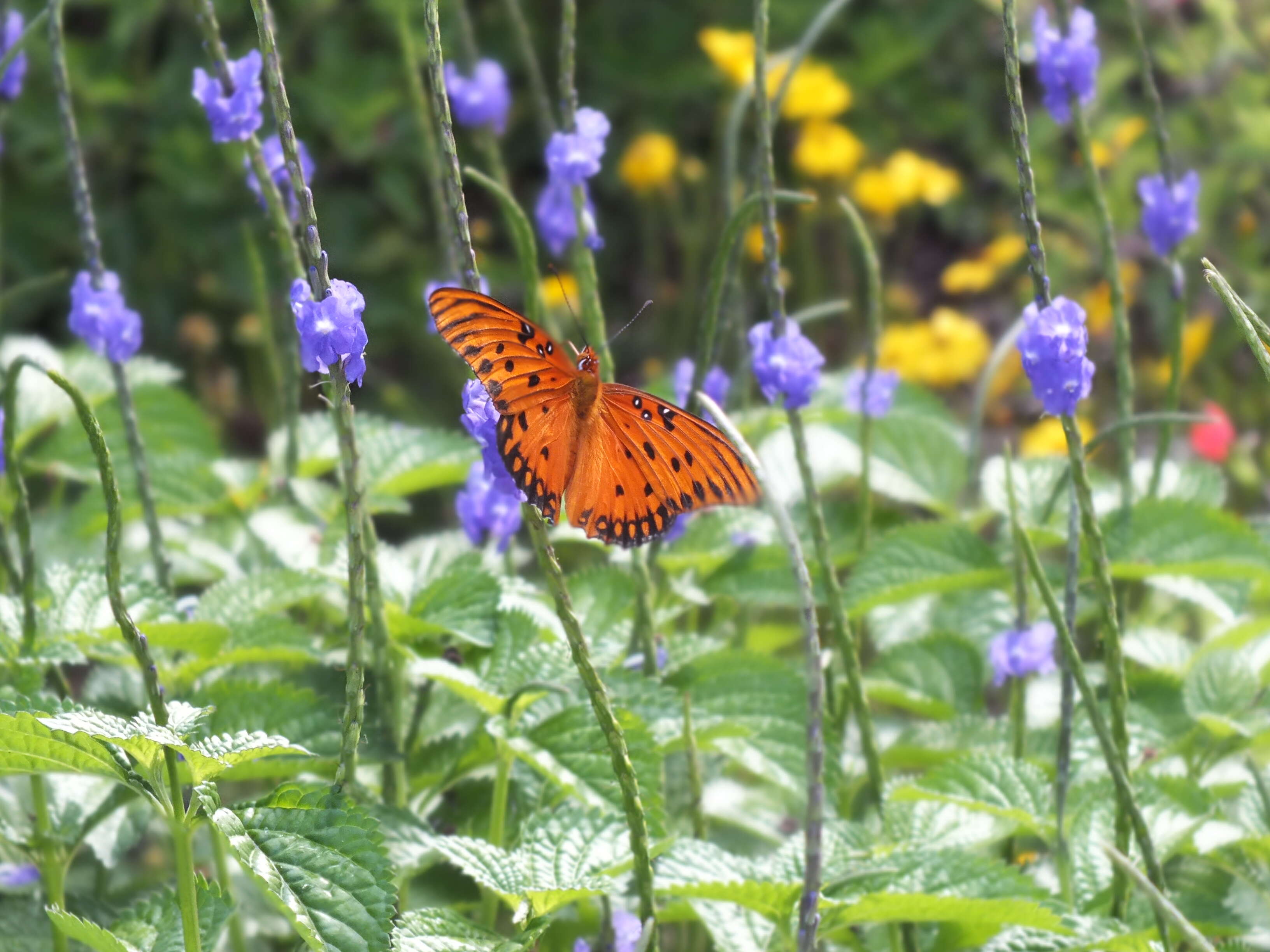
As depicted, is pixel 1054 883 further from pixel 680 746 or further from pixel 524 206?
pixel 524 206

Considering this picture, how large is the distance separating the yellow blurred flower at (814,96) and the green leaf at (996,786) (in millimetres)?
2842

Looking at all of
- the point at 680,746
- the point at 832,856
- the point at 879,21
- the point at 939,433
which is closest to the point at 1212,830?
the point at 832,856

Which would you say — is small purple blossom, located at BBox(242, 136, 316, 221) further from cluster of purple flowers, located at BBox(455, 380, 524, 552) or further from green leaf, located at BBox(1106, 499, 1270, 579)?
green leaf, located at BBox(1106, 499, 1270, 579)

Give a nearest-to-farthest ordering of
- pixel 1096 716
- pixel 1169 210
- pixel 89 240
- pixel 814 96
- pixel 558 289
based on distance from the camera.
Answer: pixel 1096 716 < pixel 89 240 < pixel 1169 210 < pixel 558 289 < pixel 814 96

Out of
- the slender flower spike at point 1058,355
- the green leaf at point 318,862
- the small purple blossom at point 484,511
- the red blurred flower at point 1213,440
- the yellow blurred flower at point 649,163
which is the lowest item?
the green leaf at point 318,862

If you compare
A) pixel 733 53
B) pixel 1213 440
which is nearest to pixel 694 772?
pixel 1213 440

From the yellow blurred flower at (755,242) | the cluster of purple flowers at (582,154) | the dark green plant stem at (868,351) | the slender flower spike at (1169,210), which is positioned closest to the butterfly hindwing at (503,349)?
the cluster of purple flowers at (582,154)

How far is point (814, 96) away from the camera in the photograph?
413cm

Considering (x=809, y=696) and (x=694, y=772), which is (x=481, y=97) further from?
(x=809, y=696)

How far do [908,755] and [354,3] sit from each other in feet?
10.4

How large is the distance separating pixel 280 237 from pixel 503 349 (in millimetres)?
533

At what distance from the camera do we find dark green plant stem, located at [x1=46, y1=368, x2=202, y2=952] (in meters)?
1.12

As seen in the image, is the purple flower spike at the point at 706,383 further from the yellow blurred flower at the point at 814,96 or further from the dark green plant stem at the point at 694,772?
the yellow blurred flower at the point at 814,96

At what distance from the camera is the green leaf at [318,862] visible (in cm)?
113
